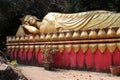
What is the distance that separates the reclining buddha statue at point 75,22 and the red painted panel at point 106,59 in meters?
0.83

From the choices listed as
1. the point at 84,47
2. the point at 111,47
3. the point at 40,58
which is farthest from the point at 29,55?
the point at 111,47

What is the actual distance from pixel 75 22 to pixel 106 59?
5.90 ft

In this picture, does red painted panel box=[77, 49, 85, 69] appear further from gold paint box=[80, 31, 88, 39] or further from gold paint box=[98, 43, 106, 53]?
gold paint box=[98, 43, 106, 53]

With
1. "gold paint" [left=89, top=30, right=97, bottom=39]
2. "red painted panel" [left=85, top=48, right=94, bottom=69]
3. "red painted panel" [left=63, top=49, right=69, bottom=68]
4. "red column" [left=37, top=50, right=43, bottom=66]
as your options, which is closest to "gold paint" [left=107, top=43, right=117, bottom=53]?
"gold paint" [left=89, top=30, right=97, bottom=39]

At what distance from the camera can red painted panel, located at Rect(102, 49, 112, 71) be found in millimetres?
7496

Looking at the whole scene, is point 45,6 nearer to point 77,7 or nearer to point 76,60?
point 77,7

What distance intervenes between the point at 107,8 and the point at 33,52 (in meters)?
4.58

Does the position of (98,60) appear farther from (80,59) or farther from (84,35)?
(84,35)

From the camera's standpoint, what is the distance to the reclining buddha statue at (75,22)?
807cm

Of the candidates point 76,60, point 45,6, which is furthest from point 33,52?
point 45,6

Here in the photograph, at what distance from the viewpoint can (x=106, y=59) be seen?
24.8ft

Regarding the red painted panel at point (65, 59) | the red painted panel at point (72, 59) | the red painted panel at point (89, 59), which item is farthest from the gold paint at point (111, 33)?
the red painted panel at point (65, 59)

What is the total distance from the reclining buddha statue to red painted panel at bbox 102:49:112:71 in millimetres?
831

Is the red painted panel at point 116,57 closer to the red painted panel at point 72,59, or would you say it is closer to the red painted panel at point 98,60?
the red painted panel at point 98,60
